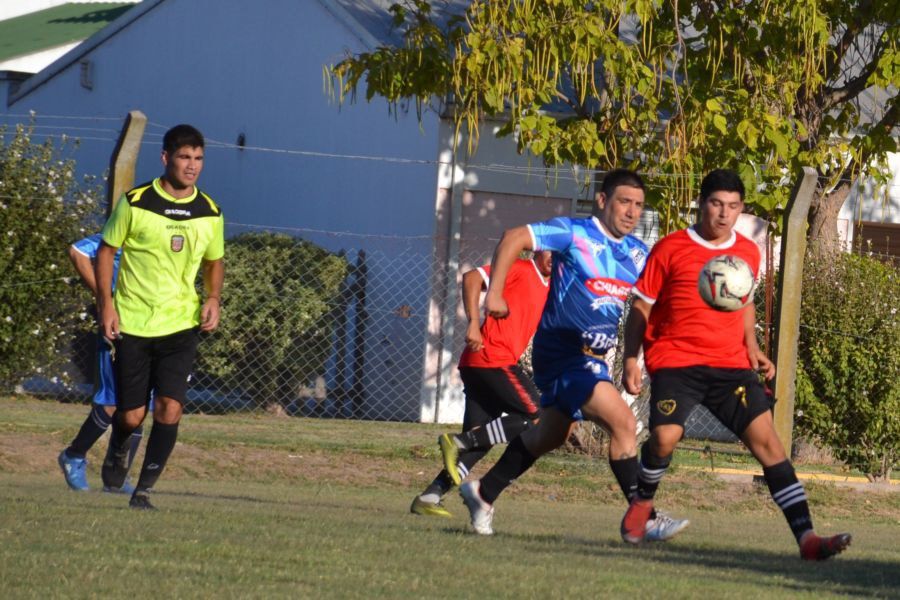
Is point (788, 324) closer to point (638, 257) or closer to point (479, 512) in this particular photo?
point (638, 257)

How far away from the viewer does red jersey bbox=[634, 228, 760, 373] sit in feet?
24.7

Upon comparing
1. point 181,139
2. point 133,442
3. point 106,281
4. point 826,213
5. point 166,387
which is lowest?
point 133,442

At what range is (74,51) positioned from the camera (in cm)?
2492

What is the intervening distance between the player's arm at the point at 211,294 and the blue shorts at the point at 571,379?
1.81 metres

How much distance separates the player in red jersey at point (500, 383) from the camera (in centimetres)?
946

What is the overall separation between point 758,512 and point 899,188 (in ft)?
29.2

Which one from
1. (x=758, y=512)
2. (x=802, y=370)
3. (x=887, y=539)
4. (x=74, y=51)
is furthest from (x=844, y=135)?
(x=74, y=51)

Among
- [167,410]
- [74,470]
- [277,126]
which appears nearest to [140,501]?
[167,410]

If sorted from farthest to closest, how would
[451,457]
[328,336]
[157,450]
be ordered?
[328,336] → [451,457] → [157,450]

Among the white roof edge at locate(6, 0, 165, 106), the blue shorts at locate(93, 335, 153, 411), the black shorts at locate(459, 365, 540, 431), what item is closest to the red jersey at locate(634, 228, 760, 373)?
the black shorts at locate(459, 365, 540, 431)

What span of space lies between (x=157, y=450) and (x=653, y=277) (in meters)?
2.97

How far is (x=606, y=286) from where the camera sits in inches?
313

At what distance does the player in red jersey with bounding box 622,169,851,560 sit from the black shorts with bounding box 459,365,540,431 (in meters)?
2.08

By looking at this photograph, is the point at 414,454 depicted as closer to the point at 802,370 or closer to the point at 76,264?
the point at 802,370
